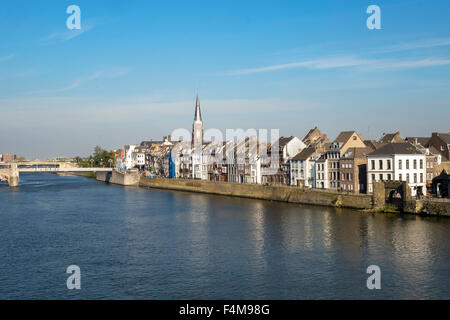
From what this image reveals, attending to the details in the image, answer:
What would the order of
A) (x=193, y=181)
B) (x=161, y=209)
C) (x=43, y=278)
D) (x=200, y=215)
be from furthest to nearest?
(x=193, y=181), (x=161, y=209), (x=200, y=215), (x=43, y=278)

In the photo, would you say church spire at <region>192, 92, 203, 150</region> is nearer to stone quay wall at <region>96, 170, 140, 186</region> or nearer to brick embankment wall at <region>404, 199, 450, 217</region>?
stone quay wall at <region>96, 170, 140, 186</region>

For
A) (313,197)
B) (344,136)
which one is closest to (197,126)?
(344,136)

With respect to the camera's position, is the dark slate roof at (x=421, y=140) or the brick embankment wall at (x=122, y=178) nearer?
the dark slate roof at (x=421, y=140)

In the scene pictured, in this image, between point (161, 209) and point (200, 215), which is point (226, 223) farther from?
point (161, 209)

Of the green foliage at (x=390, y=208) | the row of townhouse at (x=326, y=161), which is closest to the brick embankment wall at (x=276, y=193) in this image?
the green foliage at (x=390, y=208)

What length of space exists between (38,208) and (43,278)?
155ft

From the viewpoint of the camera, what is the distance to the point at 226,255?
43375mm

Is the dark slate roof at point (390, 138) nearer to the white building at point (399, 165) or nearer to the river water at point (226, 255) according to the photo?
the white building at point (399, 165)

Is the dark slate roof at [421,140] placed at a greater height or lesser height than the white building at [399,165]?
greater

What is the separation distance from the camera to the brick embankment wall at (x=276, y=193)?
2795 inches

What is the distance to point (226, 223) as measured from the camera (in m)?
61.3

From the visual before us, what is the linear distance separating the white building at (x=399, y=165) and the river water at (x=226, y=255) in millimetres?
8744

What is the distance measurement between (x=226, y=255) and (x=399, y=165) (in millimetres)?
37808
